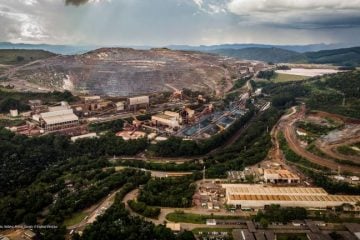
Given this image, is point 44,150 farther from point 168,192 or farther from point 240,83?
point 240,83

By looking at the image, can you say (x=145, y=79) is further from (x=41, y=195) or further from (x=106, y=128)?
(x=41, y=195)

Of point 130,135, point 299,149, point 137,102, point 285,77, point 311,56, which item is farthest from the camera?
point 311,56

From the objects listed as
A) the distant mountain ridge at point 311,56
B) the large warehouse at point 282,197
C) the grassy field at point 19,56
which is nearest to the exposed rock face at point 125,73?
the grassy field at point 19,56

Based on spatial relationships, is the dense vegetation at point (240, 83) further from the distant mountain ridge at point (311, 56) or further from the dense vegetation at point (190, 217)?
the distant mountain ridge at point (311, 56)

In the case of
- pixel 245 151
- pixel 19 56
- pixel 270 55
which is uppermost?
pixel 19 56

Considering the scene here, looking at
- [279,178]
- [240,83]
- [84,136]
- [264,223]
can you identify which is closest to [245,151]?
[279,178]

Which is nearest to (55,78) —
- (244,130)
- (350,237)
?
(244,130)
